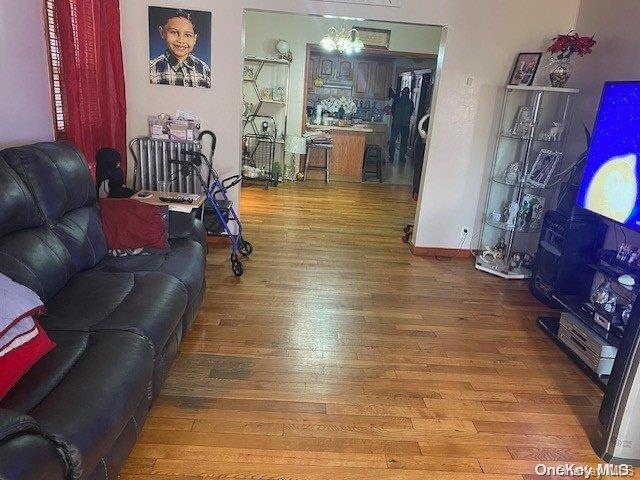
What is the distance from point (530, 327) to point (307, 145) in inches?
200

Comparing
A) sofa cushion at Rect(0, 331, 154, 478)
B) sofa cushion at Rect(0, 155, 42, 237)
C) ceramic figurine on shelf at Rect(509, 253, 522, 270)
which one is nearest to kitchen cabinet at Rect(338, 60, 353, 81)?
ceramic figurine on shelf at Rect(509, 253, 522, 270)

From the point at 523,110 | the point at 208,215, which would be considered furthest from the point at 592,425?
the point at 208,215

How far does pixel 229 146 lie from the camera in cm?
395

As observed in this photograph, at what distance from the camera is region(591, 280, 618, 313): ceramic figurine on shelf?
8.58 feet

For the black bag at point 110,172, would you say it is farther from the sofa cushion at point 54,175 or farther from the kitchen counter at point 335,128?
the kitchen counter at point 335,128

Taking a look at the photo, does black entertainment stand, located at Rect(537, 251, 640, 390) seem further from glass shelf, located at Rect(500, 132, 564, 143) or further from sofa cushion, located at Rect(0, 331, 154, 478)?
sofa cushion, located at Rect(0, 331, 154, 478)

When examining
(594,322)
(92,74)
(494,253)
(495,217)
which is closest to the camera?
(594,322)

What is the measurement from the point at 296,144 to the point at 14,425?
635 centimetres

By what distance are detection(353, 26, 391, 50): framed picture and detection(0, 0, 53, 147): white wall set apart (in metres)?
5.52

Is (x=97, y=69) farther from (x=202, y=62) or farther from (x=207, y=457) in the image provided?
(x=207, y=457)

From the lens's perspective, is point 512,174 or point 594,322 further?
point 512,174

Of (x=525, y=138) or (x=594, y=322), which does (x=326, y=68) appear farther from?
(x=594, y=322)

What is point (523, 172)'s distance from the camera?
3.71 metres

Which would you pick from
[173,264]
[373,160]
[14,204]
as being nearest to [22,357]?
[14,204]
